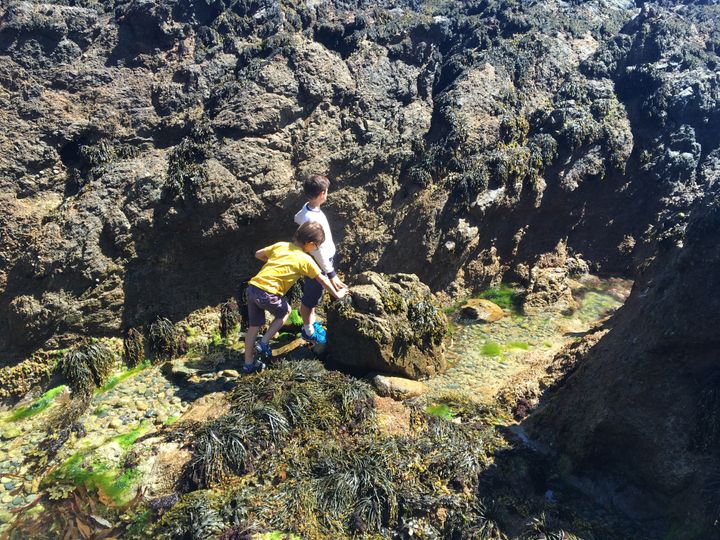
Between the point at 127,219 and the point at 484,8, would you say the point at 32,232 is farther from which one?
the point at 484,8

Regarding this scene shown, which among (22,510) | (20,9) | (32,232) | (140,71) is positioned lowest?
(22,510)

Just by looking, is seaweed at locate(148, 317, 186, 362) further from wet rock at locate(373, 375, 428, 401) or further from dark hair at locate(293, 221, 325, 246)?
wet rock at locate(373, 375, 428, 401)

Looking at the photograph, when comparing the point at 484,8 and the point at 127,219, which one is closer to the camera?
the point at 127,219

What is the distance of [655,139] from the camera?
13.2 m

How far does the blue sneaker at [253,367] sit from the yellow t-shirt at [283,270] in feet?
4.46

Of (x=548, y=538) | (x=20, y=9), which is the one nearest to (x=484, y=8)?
(x=20, y=9)

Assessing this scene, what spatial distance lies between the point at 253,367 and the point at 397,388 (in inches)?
94.9

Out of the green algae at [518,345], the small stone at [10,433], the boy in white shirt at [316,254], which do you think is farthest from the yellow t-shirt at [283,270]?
the green algae at [518,345]

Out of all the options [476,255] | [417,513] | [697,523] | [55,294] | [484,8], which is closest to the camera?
[697,523]

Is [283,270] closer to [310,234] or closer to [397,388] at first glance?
[310,234]

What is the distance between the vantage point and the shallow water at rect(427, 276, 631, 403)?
29.0 ft

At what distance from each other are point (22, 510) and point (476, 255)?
9689mm

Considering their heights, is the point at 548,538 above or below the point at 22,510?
above

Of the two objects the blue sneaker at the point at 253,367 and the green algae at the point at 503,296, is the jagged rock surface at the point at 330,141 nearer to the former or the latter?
the green algae at the point at 503,296
